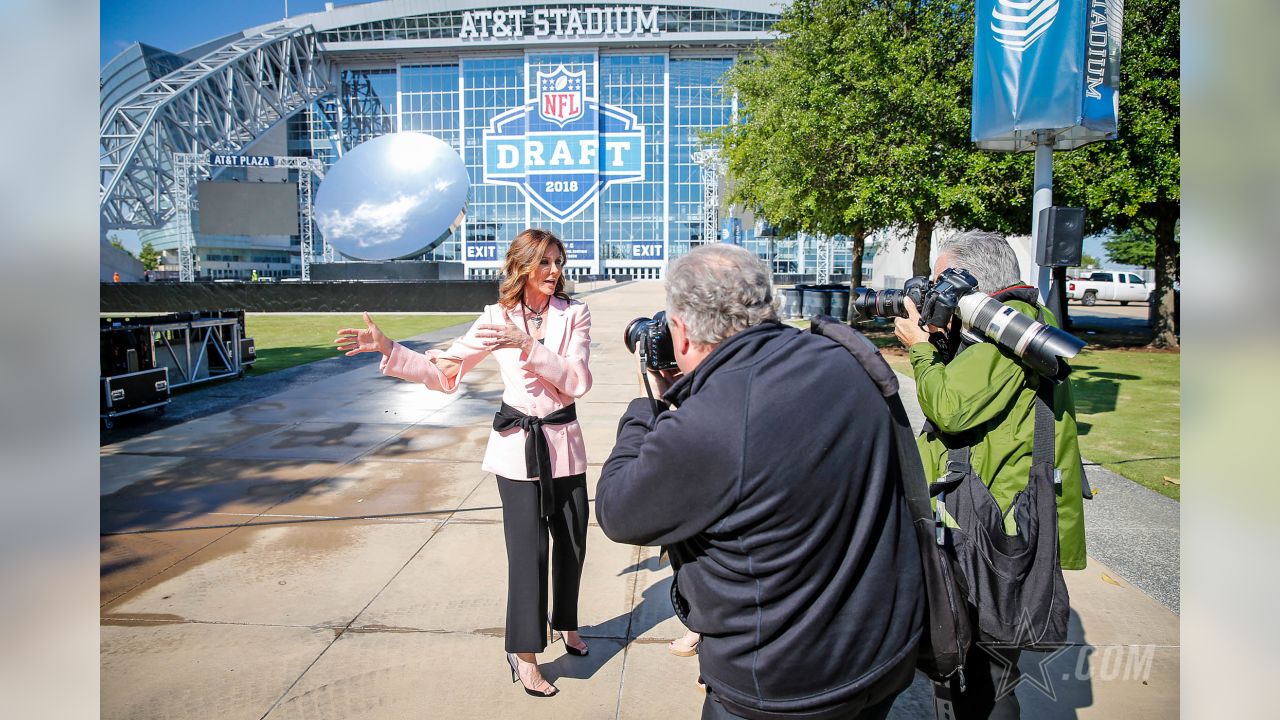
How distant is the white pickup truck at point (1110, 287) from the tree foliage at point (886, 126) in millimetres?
21607

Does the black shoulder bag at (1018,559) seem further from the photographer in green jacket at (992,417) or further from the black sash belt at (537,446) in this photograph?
the black sash belt at (537,446)

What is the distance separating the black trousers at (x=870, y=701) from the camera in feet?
5.85

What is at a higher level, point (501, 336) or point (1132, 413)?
point (501, 336)

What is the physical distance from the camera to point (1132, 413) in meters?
9.75

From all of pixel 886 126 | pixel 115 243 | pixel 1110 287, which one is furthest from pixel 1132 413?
pixel 115 243

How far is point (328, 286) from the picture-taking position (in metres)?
28.4

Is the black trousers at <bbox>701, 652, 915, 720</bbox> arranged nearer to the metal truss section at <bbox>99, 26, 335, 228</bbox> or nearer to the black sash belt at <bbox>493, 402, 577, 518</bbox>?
the black sash belt at <bbox>493, 402, 577, 518</bbox>

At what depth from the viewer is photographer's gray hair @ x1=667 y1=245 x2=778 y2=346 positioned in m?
1.84

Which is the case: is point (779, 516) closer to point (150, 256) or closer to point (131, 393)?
point (131, 393)

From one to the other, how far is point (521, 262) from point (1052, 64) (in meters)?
4.91

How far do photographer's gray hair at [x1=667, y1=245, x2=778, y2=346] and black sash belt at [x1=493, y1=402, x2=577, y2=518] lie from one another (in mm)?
1474

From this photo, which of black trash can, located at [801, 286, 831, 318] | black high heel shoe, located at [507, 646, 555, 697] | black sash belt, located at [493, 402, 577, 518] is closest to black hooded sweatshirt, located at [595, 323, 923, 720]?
black sash belt, located at [493, 402, 577, 518]

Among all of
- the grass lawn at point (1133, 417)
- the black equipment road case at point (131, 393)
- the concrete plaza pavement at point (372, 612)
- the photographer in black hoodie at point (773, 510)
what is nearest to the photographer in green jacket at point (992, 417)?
the photographer in black hoodie at point (773, 510)
